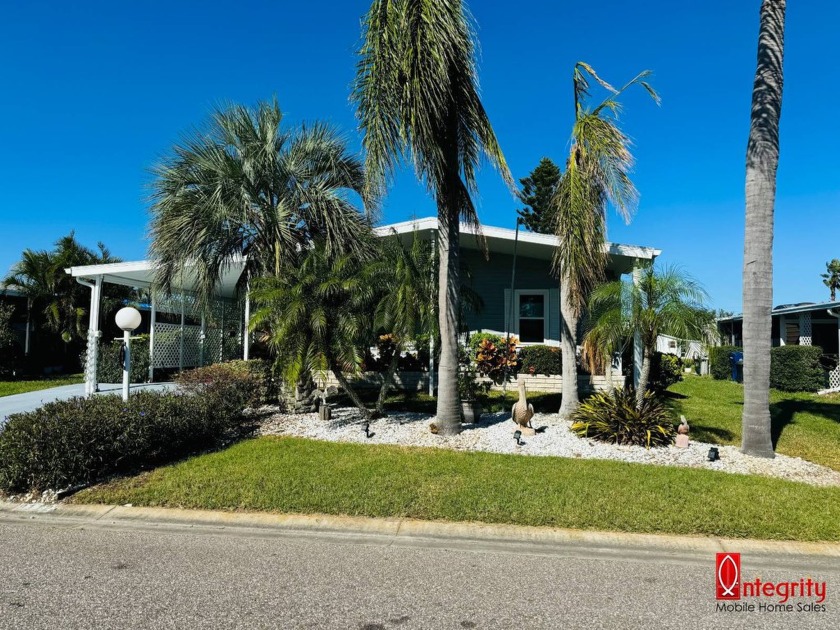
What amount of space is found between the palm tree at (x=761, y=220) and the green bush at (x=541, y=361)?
6.60 meters

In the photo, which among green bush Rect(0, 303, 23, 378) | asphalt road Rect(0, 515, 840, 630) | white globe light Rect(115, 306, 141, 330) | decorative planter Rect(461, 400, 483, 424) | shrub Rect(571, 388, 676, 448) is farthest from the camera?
green bush Rect(0, 303, 23, 378)

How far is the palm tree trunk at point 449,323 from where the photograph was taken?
27.6ft

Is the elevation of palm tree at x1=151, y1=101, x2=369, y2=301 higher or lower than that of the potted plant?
higher

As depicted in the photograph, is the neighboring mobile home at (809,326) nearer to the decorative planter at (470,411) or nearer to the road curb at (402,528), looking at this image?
the decorative planter at (470,411)

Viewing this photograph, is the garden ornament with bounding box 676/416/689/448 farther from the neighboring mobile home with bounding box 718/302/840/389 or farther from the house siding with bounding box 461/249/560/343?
the neighboring mobile home with bounding box 718/302/840/389

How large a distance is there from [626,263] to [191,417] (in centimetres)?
1004

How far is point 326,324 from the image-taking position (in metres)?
8.81

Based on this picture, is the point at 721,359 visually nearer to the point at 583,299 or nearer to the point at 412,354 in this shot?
the point at 412,354

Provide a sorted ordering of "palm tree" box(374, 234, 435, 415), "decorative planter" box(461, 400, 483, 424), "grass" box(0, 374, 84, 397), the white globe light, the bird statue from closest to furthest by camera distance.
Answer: the white globe light → the bird statue → "palm tree" box(374, 234, 435, 415) → "decorative planter" box(461, 400, 483, 424) → "grass" box(0, 374, 84, 397)

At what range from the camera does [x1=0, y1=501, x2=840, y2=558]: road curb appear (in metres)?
4.58

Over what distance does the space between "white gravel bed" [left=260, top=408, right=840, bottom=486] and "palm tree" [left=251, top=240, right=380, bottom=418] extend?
0.99m

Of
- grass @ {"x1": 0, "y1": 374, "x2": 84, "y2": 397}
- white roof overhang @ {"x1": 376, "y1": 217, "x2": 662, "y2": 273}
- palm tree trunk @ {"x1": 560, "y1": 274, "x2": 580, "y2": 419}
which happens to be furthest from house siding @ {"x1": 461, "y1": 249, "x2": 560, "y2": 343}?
grass @ {"x1": 0, "y1": 374, "x2": 84, "y2": 397}

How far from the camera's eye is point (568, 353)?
30.3 feet

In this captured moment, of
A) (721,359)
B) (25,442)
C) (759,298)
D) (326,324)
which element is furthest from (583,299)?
(721,359)
